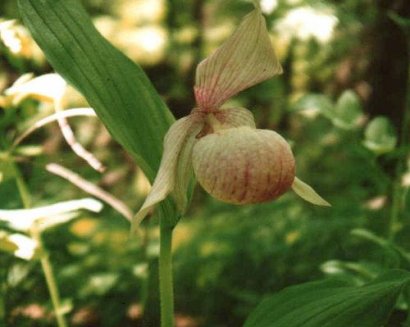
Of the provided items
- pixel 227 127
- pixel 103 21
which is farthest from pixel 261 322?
pixel 103 21

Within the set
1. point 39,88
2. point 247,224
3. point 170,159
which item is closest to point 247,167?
point 170,159

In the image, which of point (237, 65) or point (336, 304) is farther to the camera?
point (237, 65)

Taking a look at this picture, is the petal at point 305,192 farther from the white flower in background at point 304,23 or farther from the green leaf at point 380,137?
the white flower in background at point 304,23

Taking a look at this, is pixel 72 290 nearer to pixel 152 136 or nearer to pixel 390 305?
pixel 152 136

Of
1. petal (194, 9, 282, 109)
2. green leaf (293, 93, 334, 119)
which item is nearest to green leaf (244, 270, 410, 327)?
petal (194, 9, 282, 109)

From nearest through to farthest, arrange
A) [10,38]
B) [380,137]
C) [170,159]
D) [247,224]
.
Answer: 1. [170,159]
2. [10,38]
3. [380,137]
4. [247,224]

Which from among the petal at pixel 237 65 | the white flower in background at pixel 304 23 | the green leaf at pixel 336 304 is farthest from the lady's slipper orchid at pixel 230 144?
the white flower in background at pixel 304 23

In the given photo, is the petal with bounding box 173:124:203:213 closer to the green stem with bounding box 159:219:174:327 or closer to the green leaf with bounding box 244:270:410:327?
the green stem with bounding box 159:219:174:327

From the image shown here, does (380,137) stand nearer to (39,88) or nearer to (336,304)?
(336,304)
